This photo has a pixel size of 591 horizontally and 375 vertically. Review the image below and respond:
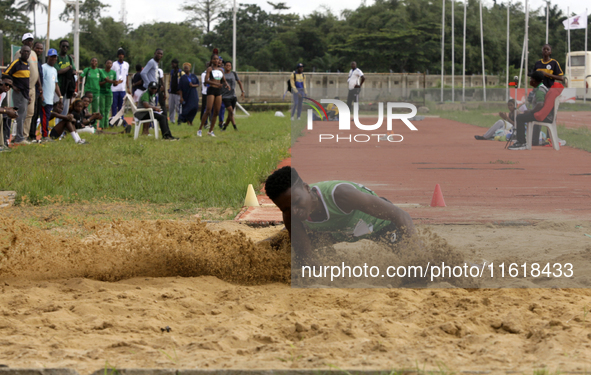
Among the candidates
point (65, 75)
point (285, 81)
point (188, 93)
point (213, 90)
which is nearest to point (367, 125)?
point (213, 90)

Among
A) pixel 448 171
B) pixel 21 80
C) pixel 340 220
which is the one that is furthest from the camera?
pixel 21 80

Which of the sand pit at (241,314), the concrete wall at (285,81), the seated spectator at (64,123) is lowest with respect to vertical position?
the sand pit at (241,314)

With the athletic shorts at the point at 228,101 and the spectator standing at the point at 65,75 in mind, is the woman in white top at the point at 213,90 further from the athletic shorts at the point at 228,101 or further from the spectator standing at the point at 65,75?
the spectator standing at the point at 65,75

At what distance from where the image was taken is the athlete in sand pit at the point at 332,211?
14.6 ft

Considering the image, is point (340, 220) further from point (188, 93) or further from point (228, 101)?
point (188, 93)

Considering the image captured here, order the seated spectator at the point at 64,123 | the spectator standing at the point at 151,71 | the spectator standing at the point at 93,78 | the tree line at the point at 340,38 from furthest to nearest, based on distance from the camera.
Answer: the tree line at the point at 340,38, the spectator standing at the point at 93,78, the spectator standing at the point at 151,71, the seated spectator at the point at 64,123

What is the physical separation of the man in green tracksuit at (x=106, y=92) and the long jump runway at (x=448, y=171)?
40.8 feet

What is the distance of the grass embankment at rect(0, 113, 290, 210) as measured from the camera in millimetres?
7938

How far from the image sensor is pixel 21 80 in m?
→ 11.8

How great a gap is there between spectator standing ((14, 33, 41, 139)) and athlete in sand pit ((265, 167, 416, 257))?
30.5ft

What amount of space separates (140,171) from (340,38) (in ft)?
194

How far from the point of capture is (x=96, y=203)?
762cm

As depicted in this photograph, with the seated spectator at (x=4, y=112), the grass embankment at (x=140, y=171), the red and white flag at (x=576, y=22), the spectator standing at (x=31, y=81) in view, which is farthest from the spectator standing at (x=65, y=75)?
the red and white flag at (x=576, y=22)

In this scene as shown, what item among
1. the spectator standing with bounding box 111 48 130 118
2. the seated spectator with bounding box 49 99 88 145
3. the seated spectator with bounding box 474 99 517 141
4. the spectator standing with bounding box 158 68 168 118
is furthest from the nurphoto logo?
the spectator standing with bounding box 111 48 130 118
